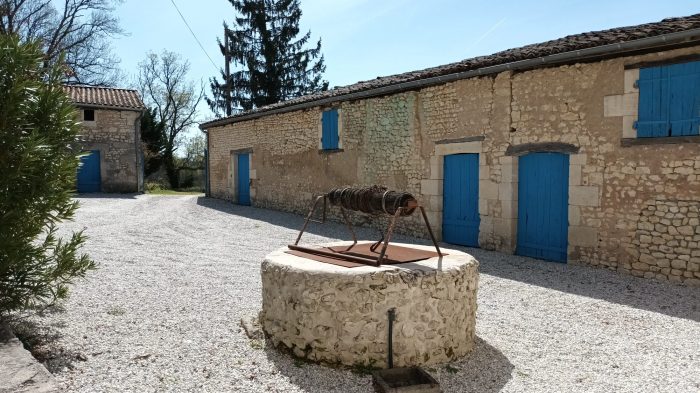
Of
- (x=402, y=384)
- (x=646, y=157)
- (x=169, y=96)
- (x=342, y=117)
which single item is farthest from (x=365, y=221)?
(x=169, y=96)

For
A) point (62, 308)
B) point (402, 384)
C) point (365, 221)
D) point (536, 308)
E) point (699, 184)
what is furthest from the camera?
point (365, 221)

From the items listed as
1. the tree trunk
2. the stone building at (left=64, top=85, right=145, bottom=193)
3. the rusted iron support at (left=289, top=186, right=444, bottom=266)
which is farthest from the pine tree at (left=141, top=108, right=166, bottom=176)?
the rusted iron support at (left=289, top=186, right=444, bottom=266)

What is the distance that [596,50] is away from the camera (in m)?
6.25

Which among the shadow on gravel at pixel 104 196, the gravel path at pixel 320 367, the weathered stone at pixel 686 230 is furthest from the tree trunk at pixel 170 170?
the weathered stone at pixel 686 230

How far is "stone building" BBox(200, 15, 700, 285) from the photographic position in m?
5.88

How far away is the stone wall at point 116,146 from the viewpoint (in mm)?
17984

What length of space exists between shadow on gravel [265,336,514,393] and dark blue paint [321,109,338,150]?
26.8 feet

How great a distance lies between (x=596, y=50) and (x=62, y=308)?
23.0 ft

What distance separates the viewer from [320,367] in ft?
10.8

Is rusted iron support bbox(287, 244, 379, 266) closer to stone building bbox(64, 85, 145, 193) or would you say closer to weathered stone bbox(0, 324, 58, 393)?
weathered stone bbox(0, 324, 58, 393)

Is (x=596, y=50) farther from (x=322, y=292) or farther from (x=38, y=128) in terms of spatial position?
(x=38, y=128)

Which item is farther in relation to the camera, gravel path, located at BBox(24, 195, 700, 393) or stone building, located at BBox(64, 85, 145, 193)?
stone building, located at BBox(64, 85, 145, 193)

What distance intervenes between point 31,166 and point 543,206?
6.67 m

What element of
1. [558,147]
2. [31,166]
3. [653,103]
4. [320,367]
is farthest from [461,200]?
[31,166]
